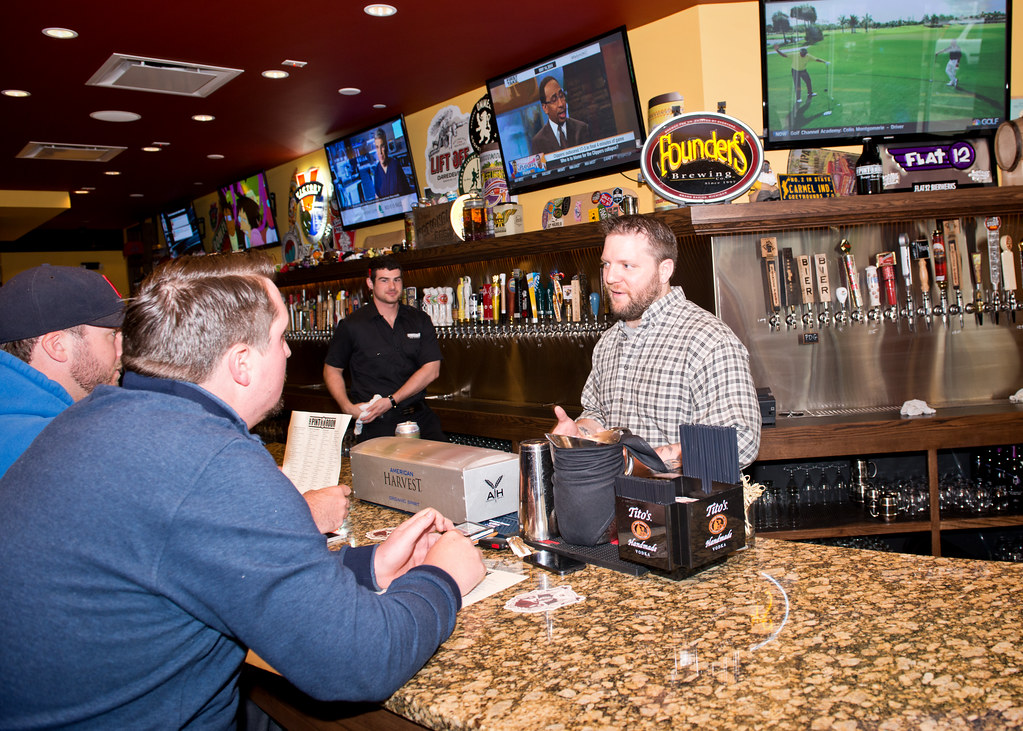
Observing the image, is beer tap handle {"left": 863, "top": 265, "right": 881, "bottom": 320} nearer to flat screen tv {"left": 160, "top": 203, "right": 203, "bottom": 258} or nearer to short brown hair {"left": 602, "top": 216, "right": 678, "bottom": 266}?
short brown hair {"left": 602, "top": 216, "right": 678, "bottom": 266}

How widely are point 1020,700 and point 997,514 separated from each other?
280 centimetres

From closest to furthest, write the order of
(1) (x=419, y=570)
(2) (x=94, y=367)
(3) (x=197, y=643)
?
(3) (x=197, y=643) < (1) (x=419, y=570) < (2) (x=94, y=367)

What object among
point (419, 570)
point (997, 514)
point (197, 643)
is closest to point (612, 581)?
point (419, 570)

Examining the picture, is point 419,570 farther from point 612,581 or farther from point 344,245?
point 344,245

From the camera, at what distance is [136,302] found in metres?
1.16

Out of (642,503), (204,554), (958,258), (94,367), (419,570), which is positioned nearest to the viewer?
(204,554)

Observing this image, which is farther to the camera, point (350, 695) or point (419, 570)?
point (419, 570)

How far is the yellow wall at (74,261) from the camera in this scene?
12562mm

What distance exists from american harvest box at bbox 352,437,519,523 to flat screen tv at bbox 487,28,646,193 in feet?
9.09

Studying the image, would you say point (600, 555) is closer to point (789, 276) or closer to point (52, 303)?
point (52, 303)

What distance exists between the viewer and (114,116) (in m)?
5.71

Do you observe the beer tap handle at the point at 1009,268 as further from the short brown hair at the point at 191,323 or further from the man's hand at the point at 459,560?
the short brown hair at the point at 191,323

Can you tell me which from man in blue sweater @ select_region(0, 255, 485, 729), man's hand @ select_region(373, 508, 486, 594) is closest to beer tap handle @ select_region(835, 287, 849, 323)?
man's hand @ select_region(373, 508, 486, 594)

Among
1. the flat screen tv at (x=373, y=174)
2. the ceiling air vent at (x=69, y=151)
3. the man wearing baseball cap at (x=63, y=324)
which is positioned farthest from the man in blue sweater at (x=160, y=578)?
the ceiling air vent at (x=69, y=151)
